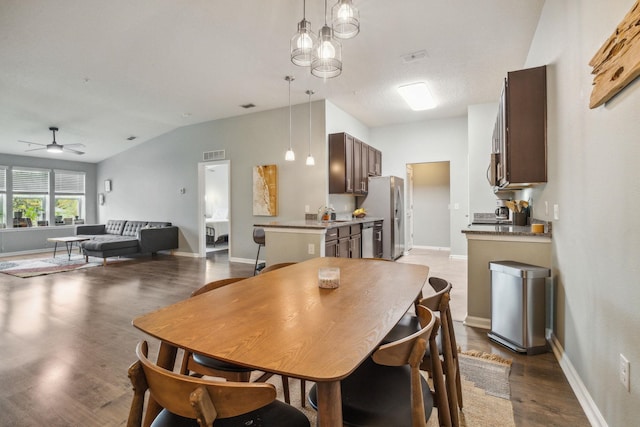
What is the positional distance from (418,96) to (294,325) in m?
5.27

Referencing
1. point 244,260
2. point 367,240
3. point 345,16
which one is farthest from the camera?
point 244,260

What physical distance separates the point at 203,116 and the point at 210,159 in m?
0.91

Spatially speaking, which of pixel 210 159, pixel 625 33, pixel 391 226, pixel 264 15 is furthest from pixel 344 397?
pixel 210 159

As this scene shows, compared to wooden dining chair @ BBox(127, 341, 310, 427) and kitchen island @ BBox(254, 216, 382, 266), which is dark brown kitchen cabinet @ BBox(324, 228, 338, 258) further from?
wooden dining chair @ BBox(127, 341, 310, 427)

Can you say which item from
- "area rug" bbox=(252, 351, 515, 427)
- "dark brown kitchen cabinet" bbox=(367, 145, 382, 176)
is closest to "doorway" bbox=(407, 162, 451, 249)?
"dark brown kitchen cabinet" bbox=(367, 145, 382, 176)

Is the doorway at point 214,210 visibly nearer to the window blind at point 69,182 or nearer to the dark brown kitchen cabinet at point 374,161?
the dark brown kitchen cabinet at point 374,161

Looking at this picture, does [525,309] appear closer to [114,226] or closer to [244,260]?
[244,260]

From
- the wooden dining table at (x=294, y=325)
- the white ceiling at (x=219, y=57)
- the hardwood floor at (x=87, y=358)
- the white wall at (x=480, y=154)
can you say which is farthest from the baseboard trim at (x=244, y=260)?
the wooden dining table at (x=294, y=325)

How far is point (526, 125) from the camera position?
274 cm

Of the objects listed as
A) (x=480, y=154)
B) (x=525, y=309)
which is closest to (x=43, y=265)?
(x=525, y=309)

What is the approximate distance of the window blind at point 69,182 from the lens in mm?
8594

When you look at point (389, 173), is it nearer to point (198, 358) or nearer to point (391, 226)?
point (391, 226)

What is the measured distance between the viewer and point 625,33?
1289 mm

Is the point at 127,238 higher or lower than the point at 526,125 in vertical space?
lower
